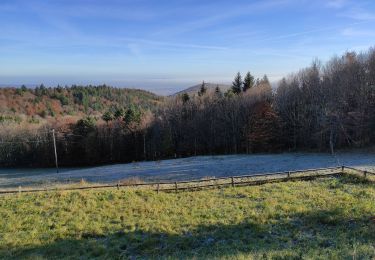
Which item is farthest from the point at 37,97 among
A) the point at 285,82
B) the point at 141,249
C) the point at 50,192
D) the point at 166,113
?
the point at 141,249

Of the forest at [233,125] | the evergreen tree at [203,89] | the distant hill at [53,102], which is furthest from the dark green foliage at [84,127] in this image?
the distant hill at [53,102]

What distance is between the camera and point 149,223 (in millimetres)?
14969

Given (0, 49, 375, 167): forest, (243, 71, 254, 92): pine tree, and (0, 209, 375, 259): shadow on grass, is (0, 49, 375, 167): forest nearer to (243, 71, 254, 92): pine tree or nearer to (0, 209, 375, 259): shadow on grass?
(243, 71, 254, 92): pine tree

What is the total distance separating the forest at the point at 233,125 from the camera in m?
50.2

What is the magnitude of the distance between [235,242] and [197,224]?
2.59m

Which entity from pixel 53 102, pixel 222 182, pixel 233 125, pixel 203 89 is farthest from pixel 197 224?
pixel 53 102

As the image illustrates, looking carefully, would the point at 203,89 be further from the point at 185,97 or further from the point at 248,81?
the point at 248,81

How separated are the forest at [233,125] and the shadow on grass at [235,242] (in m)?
36.2

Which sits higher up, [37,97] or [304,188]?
[37,97]

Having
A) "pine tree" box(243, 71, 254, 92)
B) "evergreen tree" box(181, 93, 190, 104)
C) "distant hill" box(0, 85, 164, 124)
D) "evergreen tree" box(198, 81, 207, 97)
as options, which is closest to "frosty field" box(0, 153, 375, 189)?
"evergreen tree" box(181, 93, 190, 104)

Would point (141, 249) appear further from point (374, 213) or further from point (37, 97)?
→ point (37, 97)

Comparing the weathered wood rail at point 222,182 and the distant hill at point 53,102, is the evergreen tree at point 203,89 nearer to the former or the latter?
the weathered wood rail at point 222,182

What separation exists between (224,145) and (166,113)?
12647mm

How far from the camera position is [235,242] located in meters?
12.1
